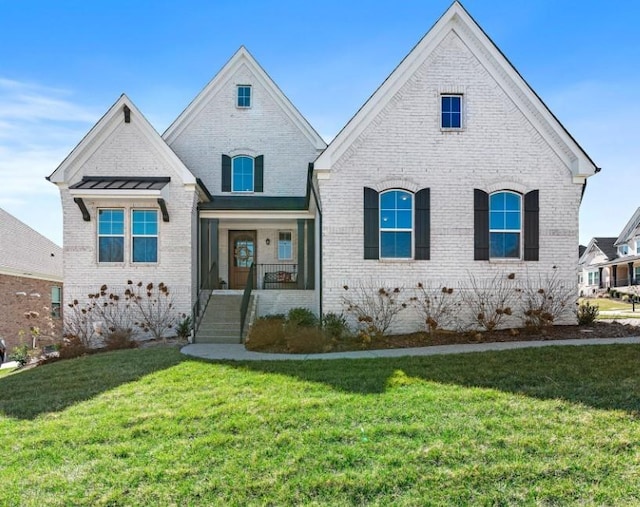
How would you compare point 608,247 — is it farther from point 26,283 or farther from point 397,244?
point 26,283

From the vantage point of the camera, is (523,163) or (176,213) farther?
(176,213)

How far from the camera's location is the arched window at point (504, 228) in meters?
13.2

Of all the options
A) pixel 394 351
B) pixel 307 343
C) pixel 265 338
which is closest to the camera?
pixel 394 351

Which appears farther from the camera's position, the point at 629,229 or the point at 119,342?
the point at 629,229

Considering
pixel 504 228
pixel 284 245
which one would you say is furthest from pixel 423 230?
pixel 284 245

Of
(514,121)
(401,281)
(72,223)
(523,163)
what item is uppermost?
(514,121)

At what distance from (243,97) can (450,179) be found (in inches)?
373

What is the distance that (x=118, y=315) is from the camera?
1490cm

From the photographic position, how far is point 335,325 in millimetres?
12414

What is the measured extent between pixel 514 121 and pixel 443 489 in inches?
445

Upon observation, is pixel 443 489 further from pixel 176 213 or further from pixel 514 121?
pixel 176 213

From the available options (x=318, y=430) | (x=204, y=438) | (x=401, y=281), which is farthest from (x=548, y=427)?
(x=401, y=281)

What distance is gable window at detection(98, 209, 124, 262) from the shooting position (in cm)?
1510

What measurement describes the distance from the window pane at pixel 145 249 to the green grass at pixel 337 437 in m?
7.07
